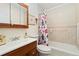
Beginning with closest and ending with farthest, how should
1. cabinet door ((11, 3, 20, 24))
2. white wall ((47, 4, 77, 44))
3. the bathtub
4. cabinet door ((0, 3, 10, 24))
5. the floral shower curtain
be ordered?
cabinet door ((0, 3, 10, 24)) < cabinet door ((11, 3, 20, 24)) < the bathtub < white wall ((47, 4, 77, 44)) < the floral shower curtain

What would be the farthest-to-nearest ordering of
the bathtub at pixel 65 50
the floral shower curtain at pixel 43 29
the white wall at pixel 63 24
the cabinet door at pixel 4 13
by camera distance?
the floral shower curtain at pixel 43 29
the white wall at pixel 63 24
the bathtub at pixel 65 50
the cabinet door at pixel 4 13

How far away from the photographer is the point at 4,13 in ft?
5.00

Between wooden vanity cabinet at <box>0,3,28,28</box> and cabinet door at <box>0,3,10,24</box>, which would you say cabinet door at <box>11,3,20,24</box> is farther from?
cabinet door at <box>0,3,10,24</box>

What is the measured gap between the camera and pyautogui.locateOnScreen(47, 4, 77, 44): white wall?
253 cm

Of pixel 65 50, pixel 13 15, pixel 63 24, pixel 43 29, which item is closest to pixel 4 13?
pixel 13 15

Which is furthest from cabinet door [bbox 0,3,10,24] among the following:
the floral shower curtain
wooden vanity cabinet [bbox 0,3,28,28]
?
the floral shower curtain

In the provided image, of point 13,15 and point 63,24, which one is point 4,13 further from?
point 63,24

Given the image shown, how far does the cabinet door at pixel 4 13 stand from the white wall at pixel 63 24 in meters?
1.71

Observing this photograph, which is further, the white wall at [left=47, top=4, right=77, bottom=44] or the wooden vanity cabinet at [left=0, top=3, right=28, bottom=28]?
the white wall at [left=47, top=4, right=77, bottom=44]

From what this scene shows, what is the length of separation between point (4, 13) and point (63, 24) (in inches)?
73.0

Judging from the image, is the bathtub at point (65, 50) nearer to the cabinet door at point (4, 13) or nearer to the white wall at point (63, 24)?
the white wall at point (63, 24)

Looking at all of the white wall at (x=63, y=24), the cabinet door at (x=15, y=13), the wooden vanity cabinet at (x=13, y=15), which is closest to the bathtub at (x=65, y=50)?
the white wall at (x=63, y=24)

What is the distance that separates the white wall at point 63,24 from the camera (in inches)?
99.7

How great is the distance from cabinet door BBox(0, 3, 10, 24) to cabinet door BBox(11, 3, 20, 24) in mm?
110
